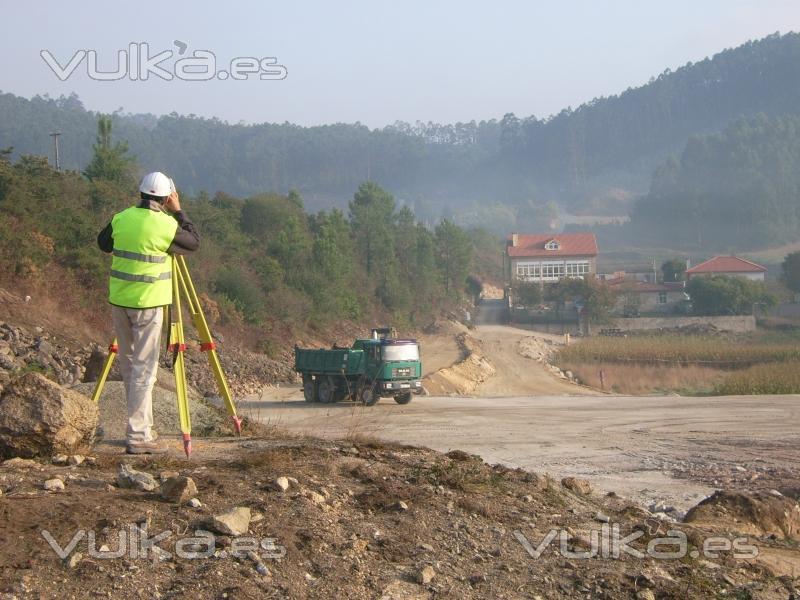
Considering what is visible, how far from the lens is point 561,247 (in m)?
122

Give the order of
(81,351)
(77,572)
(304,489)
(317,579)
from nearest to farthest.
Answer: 1. (77,572)
2. (317,579)
3. (304,489)
4. (81,351)

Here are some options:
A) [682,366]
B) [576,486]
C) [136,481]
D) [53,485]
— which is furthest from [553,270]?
[53,485]

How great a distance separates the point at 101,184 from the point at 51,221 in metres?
5.31

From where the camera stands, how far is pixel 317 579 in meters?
5.25

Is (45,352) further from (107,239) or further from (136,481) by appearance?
(136,481)

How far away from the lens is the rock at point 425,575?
17.8 feet

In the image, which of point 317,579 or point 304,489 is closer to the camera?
point 317,579

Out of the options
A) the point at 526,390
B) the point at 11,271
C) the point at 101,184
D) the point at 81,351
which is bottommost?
the point at 526,390

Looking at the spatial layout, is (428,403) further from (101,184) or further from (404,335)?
(404,335)

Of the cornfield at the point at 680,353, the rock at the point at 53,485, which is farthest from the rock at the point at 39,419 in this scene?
the cornfield at the point at 680,353

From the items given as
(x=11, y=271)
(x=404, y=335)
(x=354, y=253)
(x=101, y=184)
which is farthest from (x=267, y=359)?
(x=354, y=253)

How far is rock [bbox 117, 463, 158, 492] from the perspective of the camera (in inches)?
245

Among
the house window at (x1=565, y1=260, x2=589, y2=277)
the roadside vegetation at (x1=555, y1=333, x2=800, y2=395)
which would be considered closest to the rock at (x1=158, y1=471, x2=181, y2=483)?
the roadside vegetation at (x1=555, y1=333, x2=800, y2=395)

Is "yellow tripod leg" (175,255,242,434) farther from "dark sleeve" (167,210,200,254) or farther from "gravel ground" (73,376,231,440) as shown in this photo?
"gravel ground" (73,376,231,440)
